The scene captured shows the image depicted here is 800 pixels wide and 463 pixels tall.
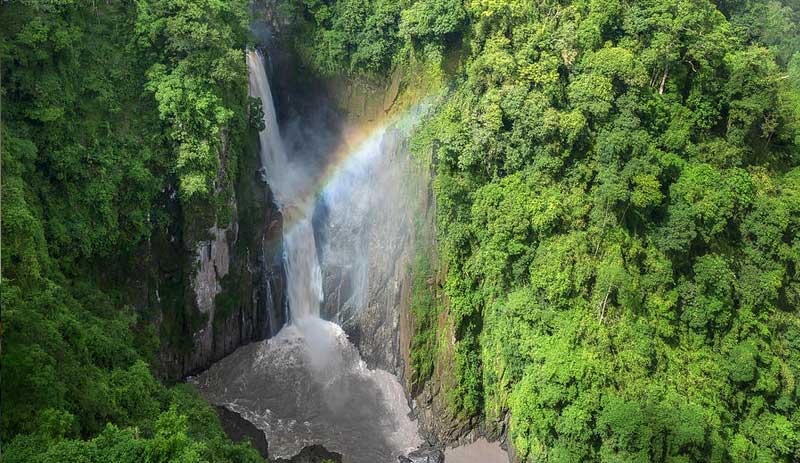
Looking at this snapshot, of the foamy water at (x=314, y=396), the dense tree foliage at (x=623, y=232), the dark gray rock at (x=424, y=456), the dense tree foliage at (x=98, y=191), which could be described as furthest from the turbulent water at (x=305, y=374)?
the dense tree foliage at (x=98, y=191)

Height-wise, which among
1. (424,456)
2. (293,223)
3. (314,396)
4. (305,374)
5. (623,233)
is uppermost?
(623,233)

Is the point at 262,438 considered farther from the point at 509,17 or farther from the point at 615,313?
the point at 509,17

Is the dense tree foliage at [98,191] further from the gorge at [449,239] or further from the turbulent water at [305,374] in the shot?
the turbulent water at [305,374]

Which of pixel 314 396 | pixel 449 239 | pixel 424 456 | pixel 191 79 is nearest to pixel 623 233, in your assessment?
pixel 449 239

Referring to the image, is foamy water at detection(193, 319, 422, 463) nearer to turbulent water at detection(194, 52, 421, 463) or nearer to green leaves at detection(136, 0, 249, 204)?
A: turbulent water at detection(194, 52, 421, 463)

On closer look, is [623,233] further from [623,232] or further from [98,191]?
[98,191]

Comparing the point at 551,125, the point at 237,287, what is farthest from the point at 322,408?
the point at 551,125

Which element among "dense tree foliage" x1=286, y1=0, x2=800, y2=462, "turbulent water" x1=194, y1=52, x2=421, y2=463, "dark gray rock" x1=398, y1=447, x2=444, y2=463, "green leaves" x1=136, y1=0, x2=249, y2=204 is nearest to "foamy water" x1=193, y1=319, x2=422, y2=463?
"turbulent water" x1=194, y1=52, x2=421, y2=463
